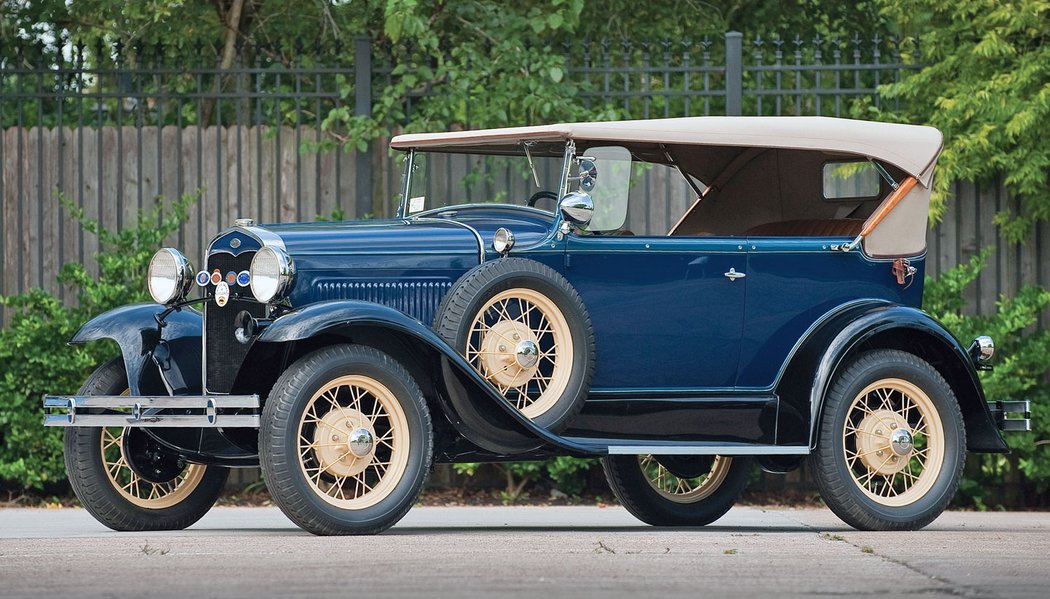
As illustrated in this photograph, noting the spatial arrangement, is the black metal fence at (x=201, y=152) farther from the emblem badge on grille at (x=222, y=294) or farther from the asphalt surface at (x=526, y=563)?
the emblem badge on grille at (x=222, y=294)

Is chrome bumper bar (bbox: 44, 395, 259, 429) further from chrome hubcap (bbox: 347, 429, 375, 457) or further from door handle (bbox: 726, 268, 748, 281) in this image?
door handle (bbox: 726, 268, 748, 281)

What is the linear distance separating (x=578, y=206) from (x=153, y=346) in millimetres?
2028

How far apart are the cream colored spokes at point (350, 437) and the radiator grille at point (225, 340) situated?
57 centimetres

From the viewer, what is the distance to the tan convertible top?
7.55m

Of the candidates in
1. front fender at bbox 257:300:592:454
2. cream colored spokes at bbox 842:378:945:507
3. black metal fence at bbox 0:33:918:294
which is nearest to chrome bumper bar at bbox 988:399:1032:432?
cream colored spokes at bbox 842:378:945:507

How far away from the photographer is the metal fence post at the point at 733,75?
10633 mm

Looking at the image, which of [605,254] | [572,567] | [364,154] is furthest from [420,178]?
[572,567]

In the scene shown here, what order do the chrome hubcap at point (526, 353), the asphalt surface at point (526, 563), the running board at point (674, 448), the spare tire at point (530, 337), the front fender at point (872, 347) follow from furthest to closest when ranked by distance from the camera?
the front fender at point (872, 347) → the running board at point (674, 448) → the chrome hubcap at point (526, 353) → the spare tire at point (530, 337) → the asphalt surface at point (526, 563)

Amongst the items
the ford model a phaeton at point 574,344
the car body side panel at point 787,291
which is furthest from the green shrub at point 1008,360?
the car body side panel at point 787,291

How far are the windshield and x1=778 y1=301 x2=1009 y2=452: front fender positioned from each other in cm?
145

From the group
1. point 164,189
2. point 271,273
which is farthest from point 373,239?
point 164,189

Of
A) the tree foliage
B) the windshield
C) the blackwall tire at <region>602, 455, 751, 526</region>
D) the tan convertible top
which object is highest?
the tree foliage

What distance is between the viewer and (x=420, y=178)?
336 inches

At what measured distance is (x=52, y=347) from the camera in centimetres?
1010
